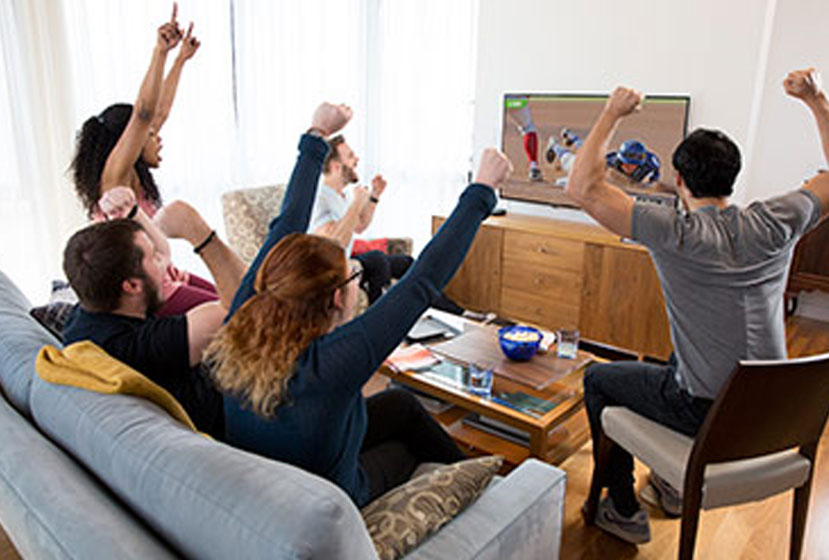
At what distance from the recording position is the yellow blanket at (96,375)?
1120 millimetres

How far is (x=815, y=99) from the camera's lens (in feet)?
6.05

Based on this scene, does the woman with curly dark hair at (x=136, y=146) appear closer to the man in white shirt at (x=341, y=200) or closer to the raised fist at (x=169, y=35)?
the raised fist at (x=169, y=35)

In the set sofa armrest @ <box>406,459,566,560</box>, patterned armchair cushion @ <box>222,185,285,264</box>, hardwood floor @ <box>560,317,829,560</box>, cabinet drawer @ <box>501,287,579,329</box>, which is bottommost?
hardwood floor @ <box>560,317,829,560</box>

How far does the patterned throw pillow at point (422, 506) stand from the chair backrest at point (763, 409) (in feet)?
2.04

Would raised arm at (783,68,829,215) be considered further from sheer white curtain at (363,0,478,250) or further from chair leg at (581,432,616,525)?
sheer white curtain at (363,0,478,250)

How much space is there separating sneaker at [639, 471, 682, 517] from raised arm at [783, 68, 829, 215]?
1.08 meters

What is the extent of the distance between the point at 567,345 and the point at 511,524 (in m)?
1.36

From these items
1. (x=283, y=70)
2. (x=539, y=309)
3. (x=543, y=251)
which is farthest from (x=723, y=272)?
(x=283, y=70)

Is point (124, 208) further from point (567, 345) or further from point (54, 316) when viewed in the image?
point (567, 345)

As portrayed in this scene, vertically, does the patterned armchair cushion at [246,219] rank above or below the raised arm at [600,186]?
below

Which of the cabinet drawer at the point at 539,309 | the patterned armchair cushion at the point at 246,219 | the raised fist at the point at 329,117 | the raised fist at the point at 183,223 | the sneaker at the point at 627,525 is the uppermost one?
the raised fist at the point at 329,117

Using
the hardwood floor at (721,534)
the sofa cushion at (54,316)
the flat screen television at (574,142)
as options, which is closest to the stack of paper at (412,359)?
the hardwood floor at (721,534)

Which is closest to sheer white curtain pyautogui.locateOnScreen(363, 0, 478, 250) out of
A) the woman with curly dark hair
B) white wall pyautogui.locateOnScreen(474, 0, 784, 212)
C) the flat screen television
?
white wall pyautogui.locateOnScreen(474, 0, 784, 212)

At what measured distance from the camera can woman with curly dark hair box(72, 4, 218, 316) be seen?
6.34ft
